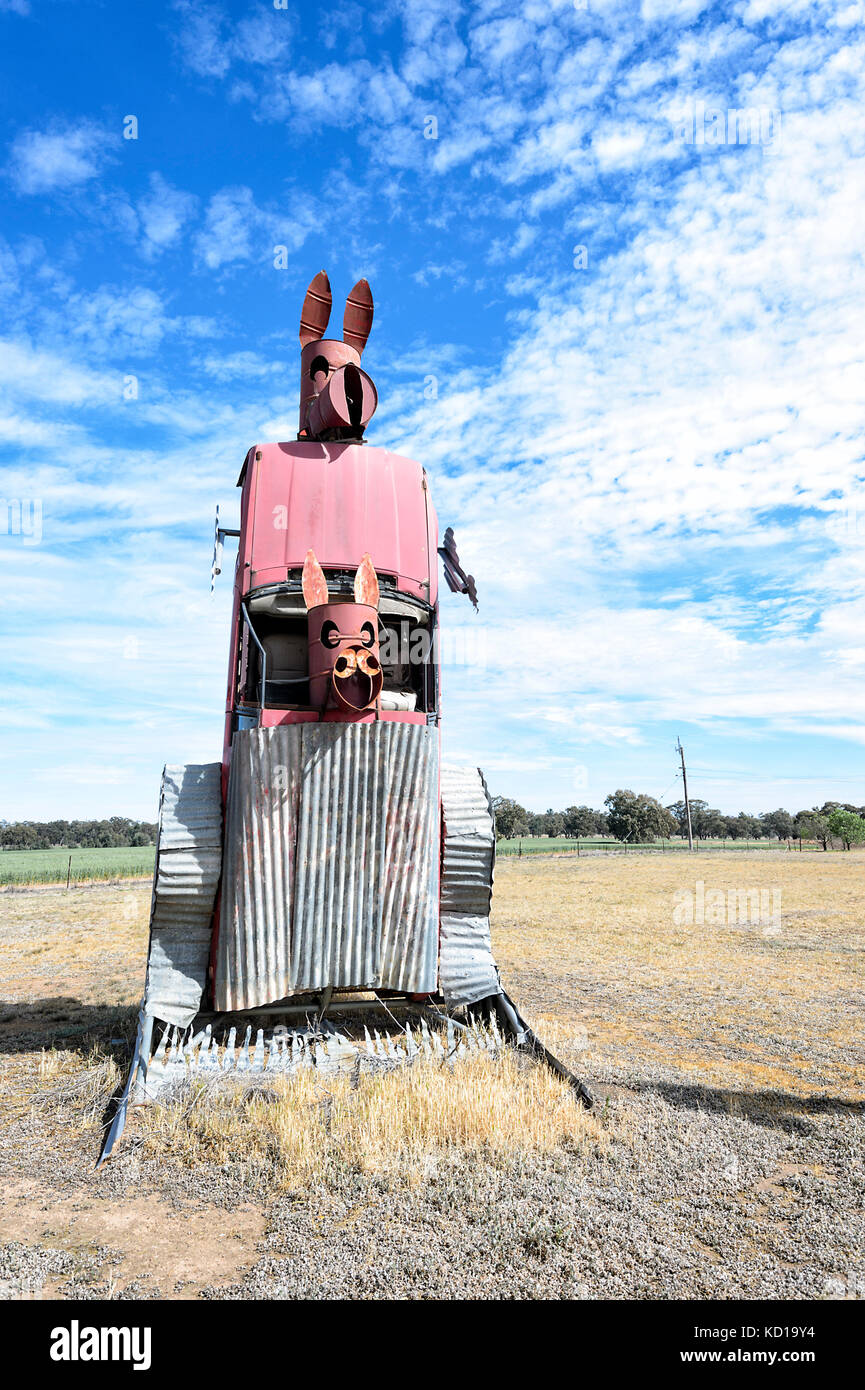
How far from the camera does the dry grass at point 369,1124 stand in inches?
207

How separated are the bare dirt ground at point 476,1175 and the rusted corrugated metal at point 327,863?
Answer: 3.59ft

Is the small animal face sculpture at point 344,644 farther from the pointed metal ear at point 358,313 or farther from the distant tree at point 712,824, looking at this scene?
the distant tree at point 712,824

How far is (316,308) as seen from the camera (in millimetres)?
9711

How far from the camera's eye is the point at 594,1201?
4.71 metres

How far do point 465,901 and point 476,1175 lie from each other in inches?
114

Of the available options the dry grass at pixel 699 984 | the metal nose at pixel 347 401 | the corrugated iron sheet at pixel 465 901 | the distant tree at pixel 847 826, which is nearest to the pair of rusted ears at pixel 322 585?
the corrugated iron sheet at pixel 465 901

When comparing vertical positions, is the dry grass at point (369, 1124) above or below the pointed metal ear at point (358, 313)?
below

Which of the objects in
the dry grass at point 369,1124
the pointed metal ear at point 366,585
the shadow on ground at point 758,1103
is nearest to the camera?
the dry grass at point 369,1124

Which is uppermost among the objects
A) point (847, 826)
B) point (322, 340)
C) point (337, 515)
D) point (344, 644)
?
point (322, 340)

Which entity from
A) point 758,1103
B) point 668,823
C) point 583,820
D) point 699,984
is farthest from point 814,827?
point 758,1103

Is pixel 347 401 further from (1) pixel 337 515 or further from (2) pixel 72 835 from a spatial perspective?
(2) pixel 72 835

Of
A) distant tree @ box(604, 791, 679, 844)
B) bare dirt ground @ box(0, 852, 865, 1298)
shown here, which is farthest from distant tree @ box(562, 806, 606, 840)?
bare dirt ground @ box(0, 852, 865, 1298)
